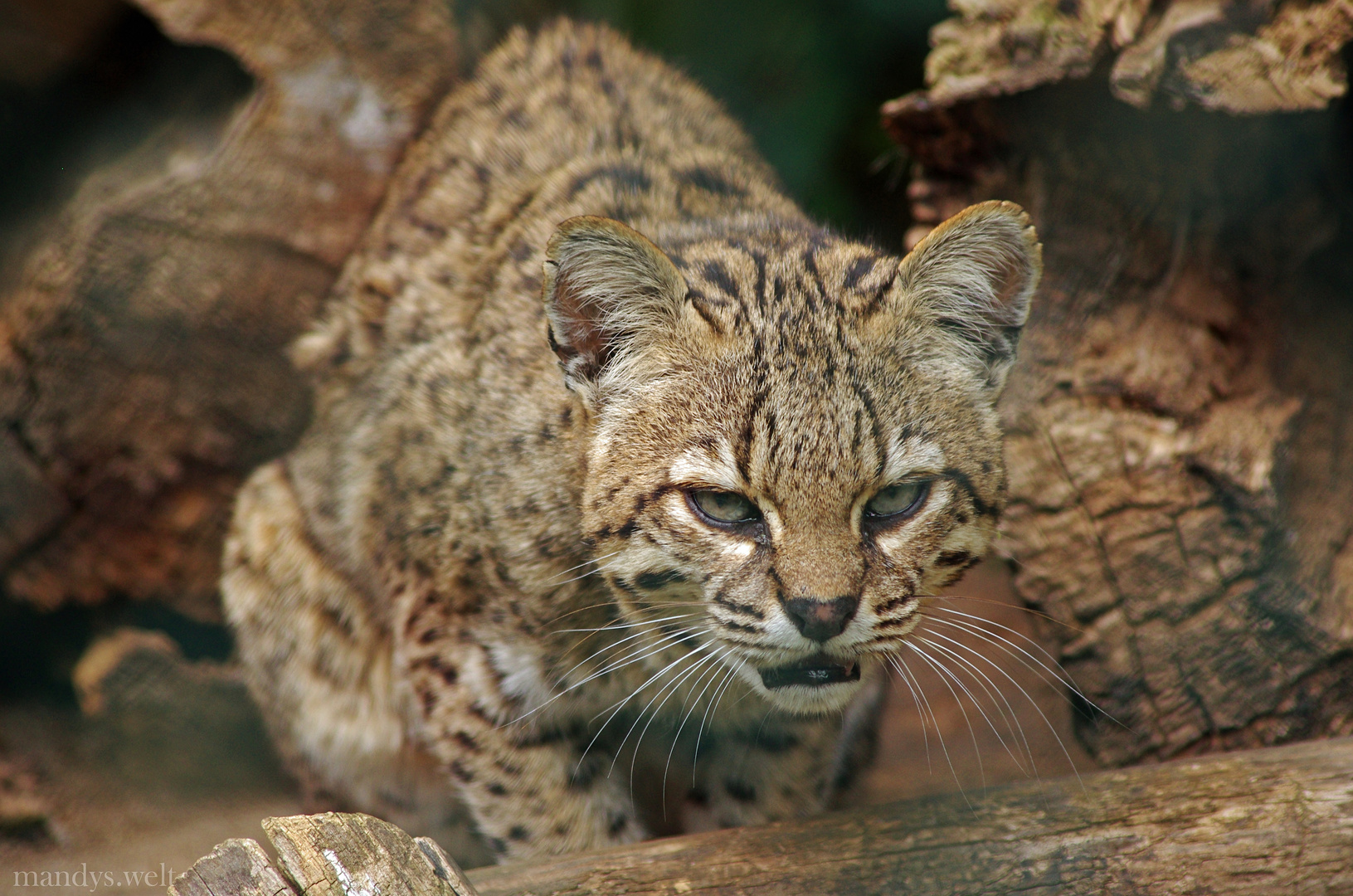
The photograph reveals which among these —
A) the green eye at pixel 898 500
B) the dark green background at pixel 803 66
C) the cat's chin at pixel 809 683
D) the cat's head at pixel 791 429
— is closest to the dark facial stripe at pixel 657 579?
the cat's head at pixel 791 429

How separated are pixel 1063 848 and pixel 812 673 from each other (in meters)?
0.74

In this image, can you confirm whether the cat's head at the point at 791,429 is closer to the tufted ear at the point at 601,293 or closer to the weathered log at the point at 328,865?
the tufted ear at the point at 601,293

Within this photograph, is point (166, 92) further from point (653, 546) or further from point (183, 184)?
point (653, 546)

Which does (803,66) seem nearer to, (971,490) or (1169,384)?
(1169,384)

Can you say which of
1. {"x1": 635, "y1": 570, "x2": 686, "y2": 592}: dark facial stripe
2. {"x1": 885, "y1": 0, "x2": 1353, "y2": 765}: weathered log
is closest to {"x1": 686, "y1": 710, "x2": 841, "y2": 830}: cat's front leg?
{"x1": 635, "y1": 570, "x2": 686, "y2": 592}: dark facial stripe

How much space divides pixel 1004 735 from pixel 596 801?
180 cm

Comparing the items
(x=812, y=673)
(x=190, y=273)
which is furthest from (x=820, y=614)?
(x=190, y=273)

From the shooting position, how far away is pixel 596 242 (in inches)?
112

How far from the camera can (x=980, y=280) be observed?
120 inches

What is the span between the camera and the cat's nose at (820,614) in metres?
2.59

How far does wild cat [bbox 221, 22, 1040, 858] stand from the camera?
2799 millimetres

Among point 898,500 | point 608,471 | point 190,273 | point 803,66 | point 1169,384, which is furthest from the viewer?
point 803,66

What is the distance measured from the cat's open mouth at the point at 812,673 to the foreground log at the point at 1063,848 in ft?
1.38

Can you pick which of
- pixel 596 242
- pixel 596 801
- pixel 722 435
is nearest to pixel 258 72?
pixel 596 242
